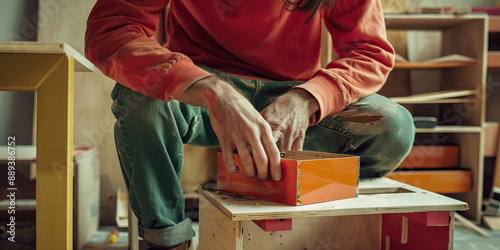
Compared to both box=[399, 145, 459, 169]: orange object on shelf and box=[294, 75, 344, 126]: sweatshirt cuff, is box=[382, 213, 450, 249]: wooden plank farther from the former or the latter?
box=[399, 145, 459, 169]: orange object on shelf

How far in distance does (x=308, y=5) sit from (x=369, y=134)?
330 millimetres

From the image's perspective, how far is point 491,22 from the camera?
6.12ft

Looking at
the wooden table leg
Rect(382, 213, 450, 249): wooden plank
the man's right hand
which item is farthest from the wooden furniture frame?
Rect(382, 213, 450, 249): wooden plank

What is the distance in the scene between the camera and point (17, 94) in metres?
1.72

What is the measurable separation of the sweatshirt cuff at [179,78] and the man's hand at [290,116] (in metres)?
0.15

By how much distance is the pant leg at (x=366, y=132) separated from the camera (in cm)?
95

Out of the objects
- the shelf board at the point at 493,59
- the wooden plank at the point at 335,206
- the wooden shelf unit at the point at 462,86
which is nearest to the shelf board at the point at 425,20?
the wooden shelf unit at the point at 462,86

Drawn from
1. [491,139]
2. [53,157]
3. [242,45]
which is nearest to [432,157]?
[491,139]

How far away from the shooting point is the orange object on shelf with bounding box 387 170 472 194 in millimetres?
1812

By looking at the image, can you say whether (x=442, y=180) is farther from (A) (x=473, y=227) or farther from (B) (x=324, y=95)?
(B) (x=324, y=95)

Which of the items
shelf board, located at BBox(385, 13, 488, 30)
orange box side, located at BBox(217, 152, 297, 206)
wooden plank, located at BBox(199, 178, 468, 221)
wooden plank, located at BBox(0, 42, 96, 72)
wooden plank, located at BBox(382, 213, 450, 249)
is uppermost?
shelf board, located at BBox(385, 13, 488, 30)

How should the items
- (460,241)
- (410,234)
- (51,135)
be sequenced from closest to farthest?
(51,135) < (410,234) < (460,241)

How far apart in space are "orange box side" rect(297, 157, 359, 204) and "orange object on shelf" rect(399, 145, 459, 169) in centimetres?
118

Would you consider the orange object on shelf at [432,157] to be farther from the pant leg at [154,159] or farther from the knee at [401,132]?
the pant leg at [154,159]
